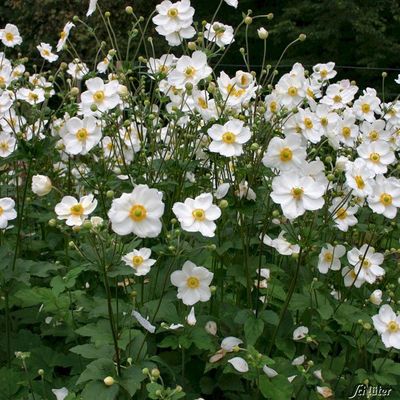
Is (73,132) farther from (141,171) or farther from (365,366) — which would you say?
(365,366)

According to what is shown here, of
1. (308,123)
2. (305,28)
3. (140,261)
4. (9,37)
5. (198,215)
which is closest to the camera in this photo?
(198,215)

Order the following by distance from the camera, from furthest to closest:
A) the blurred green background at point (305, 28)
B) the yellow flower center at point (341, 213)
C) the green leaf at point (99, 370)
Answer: the blurred green background at point (305, 28) < the yellow flower center at point (341, 213) < the green leaf at point (99, 370)

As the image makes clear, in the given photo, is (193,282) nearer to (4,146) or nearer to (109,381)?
(109,381)

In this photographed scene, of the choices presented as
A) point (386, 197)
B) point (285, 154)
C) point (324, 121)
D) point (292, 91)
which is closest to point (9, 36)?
point (292, 91)

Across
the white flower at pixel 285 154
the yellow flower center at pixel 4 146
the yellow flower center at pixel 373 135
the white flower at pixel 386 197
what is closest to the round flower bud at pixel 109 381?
the white flower at pixel 285 154

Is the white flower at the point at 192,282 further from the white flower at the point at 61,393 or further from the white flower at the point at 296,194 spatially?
the white flower at the point at 61,393

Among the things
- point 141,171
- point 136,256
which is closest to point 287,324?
point 136,256

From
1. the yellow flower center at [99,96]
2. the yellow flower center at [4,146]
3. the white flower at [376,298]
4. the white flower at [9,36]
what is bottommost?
the white flower at [376,298]
